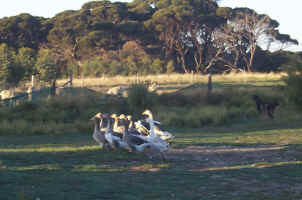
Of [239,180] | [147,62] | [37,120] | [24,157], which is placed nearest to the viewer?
[239,180]

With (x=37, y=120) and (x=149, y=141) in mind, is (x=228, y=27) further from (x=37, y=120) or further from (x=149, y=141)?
(x=149, y=141)

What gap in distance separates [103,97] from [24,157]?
490 inches

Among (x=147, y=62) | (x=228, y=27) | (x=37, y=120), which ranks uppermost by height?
(x=228, y=27)

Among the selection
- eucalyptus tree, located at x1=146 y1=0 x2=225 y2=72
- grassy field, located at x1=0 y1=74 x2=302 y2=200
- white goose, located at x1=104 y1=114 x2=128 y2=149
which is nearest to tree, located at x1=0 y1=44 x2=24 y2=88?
grassy field, located at x1=0 y1=74 x2=302 y2=200

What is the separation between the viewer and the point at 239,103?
73.5ft

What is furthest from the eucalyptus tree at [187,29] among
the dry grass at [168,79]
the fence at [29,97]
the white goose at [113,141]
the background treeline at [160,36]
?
the white goose at [113,141]

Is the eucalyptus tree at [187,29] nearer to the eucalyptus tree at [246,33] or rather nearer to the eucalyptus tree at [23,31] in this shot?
the eucalyptus tree at [246,33]

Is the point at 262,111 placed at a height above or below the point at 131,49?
below

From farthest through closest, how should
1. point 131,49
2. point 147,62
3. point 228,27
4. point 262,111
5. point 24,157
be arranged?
point 228,27
point 131,49
point 147,62
point 262,111
point 24,157

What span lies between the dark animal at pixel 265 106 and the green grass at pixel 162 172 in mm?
7595

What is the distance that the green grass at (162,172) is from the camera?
254 inches

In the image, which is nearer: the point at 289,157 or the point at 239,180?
the point at 239,180

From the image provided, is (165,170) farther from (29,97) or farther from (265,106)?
(29,97)

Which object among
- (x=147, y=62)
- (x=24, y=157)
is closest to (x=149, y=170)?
(x=24, y=157)
